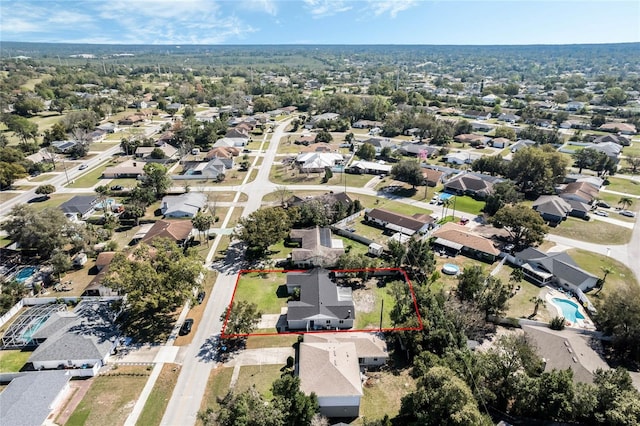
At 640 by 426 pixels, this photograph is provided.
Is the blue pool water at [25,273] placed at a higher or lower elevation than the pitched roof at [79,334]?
lower

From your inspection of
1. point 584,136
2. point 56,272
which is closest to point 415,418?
point 56,272

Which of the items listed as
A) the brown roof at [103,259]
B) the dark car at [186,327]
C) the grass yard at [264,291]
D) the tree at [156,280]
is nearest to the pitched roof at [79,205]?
the brown roof at [103,259]

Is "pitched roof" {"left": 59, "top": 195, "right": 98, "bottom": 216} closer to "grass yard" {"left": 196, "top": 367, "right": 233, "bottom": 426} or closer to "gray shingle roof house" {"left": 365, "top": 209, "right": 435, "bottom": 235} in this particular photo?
"grass yard" {"left": 196, "top": 367, "right": 233, "bottom": 426}

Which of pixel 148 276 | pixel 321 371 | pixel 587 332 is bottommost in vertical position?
pixel 587 332

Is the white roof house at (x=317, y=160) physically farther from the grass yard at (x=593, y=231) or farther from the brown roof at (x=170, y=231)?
the grass yard at (x=593, y=231)

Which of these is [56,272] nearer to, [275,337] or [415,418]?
[275,337]

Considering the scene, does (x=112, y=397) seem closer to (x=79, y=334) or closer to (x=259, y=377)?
(x=79, y=334)

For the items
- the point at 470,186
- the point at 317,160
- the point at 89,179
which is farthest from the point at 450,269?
the point at 89,179
